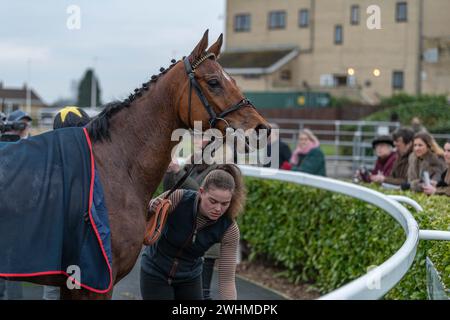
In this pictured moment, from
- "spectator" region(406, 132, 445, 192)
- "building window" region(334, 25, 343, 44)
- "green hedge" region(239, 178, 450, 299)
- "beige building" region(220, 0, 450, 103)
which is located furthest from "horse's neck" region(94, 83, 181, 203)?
"building window" region(334, 25, 343, 44)

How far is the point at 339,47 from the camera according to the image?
38594mm

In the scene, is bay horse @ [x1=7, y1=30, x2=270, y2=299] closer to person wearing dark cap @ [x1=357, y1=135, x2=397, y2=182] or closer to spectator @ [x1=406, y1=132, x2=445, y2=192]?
spectator @ [x1=406, y1=132, x2=445, y2=192]

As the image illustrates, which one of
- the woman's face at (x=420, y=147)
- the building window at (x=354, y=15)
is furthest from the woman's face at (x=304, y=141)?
the building window at (x=354, y=15)

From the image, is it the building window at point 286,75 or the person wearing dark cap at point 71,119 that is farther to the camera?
the building window at point 286,75

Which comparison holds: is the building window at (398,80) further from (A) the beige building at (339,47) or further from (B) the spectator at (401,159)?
(B) the spectator at (401,159)

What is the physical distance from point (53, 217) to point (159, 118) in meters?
0.93

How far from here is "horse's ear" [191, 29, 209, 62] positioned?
4.04m

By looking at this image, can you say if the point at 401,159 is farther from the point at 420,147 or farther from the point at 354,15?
the point at 354,15

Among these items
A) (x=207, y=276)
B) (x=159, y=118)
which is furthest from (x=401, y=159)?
(x=159, y=118)

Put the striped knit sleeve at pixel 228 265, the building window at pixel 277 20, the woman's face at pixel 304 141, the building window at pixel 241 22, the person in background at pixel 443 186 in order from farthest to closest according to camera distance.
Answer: the building window at pixel 241 22
the building window at pixel 277 20
the woman's face at pixel 304 141
the person in background at pixel 443 186
the striped knit sleeve at pixel 228 265

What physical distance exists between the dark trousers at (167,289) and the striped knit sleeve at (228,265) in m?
0.26

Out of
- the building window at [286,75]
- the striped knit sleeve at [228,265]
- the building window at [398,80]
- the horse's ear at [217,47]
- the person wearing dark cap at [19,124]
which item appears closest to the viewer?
the horse's ear at [217,47]

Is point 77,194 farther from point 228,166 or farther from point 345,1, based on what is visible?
point 345,1

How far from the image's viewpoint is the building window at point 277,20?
135ft
